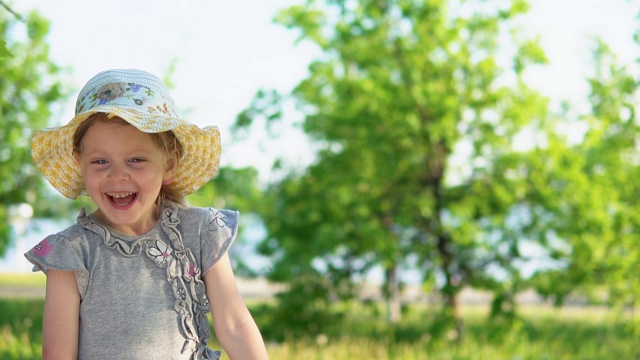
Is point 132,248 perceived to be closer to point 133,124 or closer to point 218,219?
point 218,219

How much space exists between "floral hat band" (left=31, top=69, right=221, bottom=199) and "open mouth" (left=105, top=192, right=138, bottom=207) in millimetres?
213

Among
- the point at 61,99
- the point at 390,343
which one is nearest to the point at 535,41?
the point at 390,343

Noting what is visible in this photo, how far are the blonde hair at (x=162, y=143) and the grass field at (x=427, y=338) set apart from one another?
3.47 m

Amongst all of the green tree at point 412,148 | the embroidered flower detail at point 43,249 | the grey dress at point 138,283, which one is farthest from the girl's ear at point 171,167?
the green tree at point 412,148

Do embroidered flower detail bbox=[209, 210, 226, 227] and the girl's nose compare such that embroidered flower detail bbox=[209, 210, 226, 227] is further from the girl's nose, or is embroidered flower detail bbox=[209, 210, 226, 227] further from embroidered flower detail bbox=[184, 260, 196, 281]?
the girl's nose

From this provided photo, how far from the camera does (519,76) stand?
28.3ft

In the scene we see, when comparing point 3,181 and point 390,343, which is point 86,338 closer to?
point 390,343

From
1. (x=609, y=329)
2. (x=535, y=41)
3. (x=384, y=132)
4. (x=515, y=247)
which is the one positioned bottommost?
(x=609, y=329)

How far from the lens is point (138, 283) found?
238 cm

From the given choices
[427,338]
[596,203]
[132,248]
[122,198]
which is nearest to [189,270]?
[132,248]

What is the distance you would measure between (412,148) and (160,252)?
6.57m

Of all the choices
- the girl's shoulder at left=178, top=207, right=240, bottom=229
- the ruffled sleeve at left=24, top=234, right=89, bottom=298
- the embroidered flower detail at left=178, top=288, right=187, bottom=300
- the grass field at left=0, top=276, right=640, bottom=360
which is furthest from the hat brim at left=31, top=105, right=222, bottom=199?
the grass field at left=0, top=276, right=640, bottom=360

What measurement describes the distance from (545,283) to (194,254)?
21.3 ft

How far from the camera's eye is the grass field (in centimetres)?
703
